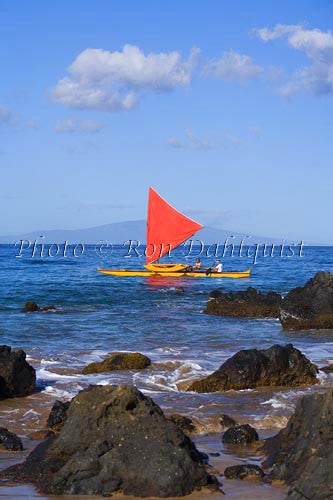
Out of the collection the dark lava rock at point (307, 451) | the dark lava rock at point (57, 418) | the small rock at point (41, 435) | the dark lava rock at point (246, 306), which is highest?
the dark lava rock at point (246, 306)

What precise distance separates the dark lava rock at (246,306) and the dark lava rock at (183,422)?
58.2ft

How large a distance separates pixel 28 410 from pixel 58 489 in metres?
4.82

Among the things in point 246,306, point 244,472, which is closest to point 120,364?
point 244,472

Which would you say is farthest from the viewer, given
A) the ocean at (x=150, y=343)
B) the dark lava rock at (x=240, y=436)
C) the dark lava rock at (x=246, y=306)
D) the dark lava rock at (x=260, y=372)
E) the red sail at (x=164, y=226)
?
the red sail at (x=164, y=226)

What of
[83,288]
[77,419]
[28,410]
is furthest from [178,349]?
[83,288]

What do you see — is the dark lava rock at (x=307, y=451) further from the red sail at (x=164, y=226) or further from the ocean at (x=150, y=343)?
the red sail at (x=164, y=226)

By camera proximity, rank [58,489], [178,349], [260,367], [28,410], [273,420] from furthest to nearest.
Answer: [178,349]
[260,367]
[28,410]
[273,420]
[58,489]

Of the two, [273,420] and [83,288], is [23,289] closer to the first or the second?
[83,288]

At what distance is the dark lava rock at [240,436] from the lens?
1096 cm

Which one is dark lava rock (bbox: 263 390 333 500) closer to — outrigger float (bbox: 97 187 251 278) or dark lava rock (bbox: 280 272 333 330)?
dark lava rock (bbox: 280 272 333 330)

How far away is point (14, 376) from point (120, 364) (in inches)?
126

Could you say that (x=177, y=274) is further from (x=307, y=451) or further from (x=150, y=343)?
(x=307, y=451)

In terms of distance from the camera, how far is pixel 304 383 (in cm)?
1520

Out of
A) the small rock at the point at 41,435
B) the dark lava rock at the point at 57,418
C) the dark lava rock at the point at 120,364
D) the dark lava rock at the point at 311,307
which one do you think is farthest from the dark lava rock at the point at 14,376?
the dark lava rock at the point at 311,307
